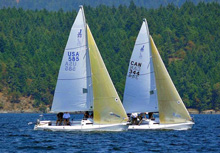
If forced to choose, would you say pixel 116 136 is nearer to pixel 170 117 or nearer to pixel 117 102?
pixel 117 102

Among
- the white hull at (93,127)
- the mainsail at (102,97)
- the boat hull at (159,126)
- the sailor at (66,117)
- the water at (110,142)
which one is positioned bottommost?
the water at (110,142)

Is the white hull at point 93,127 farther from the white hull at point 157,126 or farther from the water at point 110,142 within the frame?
the white hull at point 157,126

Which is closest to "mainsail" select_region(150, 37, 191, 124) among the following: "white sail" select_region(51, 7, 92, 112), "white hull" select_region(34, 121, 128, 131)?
"white hull" select_region(34, 121, 128, 131)

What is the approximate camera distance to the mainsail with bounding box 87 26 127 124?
55.7 metres

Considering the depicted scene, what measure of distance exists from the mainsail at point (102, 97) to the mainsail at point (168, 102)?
18.5 feet

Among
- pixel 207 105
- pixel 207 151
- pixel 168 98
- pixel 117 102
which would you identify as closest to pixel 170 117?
pixel 168 98

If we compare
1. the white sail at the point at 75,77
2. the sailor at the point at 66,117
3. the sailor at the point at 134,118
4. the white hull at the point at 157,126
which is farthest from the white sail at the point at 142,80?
the sailor at the point at 66,117

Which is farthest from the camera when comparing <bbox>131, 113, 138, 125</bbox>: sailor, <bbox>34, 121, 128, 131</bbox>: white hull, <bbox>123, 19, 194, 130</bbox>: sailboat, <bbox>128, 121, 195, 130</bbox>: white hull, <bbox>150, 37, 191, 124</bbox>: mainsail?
<bbox>131, 113, 138, 125</bbox>: sailor

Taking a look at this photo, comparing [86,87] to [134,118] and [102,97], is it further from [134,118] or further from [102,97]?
[134,118]

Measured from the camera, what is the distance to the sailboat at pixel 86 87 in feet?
183

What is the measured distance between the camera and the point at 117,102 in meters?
55.8

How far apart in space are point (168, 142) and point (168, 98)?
10.3 m

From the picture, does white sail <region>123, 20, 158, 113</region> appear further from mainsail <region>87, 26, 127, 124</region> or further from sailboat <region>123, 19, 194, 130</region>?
mainsail <region>87, 26, 127, 124</region>

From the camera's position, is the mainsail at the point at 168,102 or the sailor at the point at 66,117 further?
the mainsail at the point at 168,102
